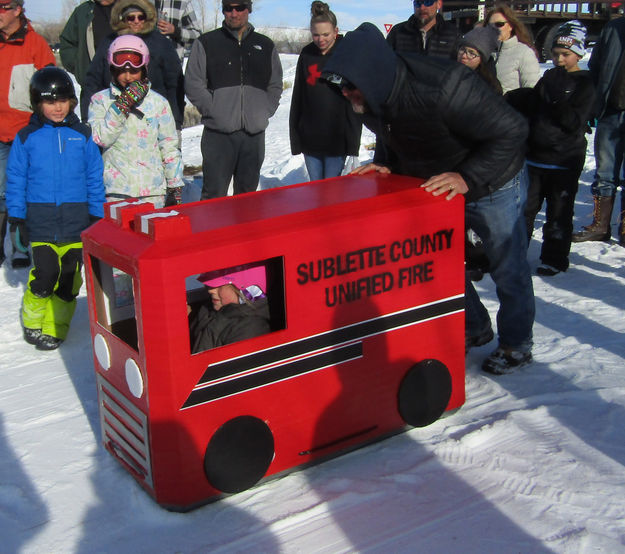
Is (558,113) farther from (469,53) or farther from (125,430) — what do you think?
(125,430)

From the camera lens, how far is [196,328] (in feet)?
10.2

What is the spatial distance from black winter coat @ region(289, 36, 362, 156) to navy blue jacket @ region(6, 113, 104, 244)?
2.35 m

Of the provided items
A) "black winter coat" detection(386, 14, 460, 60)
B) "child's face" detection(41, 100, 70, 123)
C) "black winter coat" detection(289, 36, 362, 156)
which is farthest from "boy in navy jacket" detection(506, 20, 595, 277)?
"child's face" detection(41, 100, 70, 123)

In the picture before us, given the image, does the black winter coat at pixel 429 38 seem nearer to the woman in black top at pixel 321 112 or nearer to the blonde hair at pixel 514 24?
the blonde hair at pixel 514 24

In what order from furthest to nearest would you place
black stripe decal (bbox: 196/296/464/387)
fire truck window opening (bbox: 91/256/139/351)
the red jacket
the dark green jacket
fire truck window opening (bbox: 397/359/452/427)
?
the dark green jacket, the red jacket, fire truck window opening (bbox: 397/359/452/427), fire truck window opening (bbox: 91/256/139/351), black stripe decal (bbox: 196/296/464/387)

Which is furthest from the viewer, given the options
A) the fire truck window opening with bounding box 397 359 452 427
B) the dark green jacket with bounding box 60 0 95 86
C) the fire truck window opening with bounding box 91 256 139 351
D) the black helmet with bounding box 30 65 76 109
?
the dark green jacket with bounding box 60 0 95 86

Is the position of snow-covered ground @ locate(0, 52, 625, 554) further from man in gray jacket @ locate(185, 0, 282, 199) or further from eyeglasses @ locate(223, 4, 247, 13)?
eyeglasses @ locate(223, 4, 247, 13)

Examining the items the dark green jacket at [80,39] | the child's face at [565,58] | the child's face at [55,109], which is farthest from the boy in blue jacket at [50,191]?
the child's face at [565,58]

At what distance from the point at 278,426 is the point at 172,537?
1.84 ft

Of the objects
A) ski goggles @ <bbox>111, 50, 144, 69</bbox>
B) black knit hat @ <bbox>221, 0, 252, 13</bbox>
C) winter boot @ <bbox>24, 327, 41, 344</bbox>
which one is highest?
black knit hat @ <bbox>221, 0, 252, 13</bbox>

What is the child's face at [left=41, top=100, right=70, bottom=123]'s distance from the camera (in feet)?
14.3

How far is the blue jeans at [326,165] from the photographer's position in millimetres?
6430

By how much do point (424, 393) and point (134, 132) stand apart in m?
2.62

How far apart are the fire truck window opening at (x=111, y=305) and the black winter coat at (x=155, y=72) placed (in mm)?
2816
